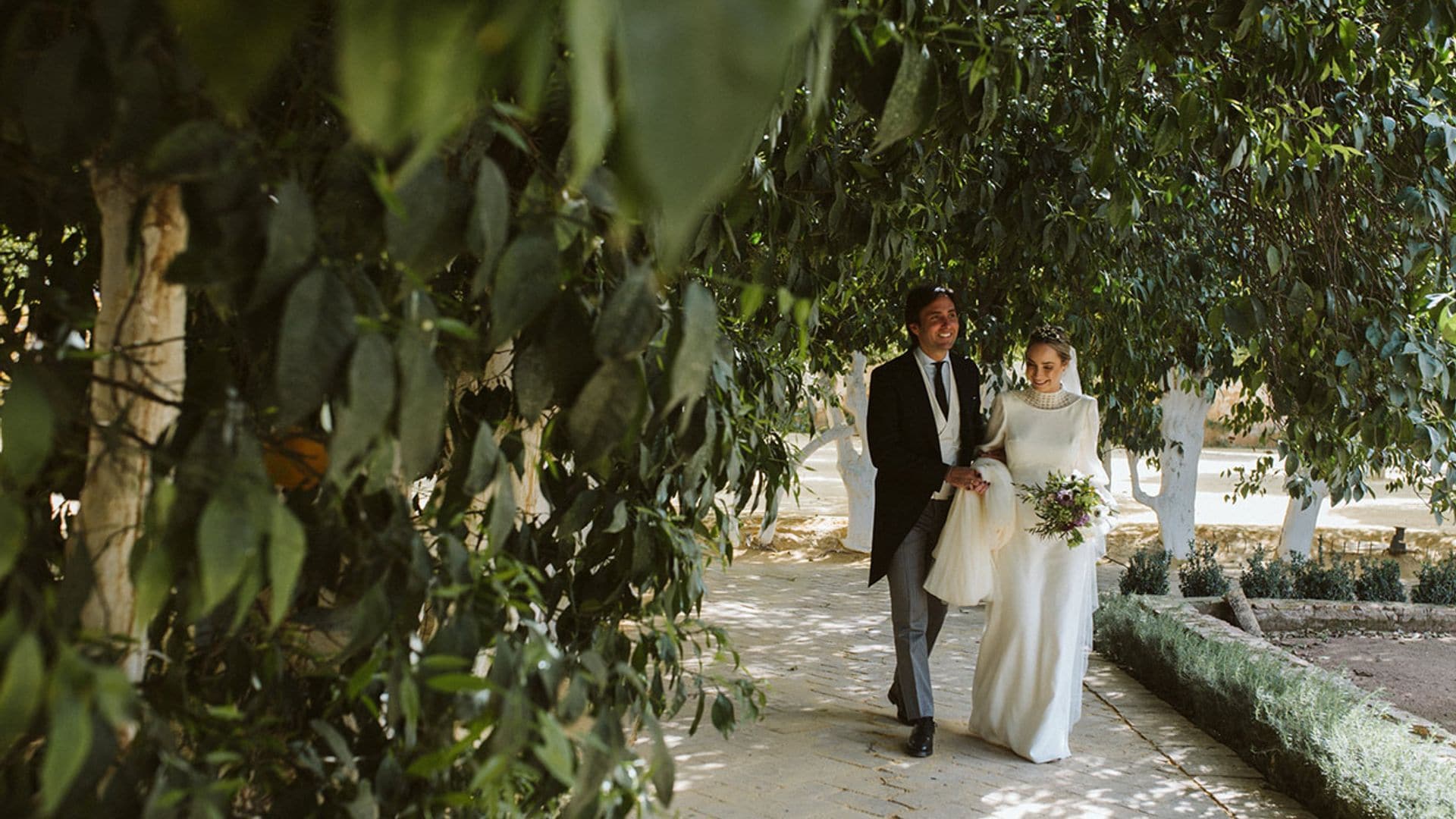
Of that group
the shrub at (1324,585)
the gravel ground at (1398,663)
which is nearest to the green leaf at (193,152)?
the gravel ground at (1398,663)

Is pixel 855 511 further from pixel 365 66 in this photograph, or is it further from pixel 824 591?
pixel 365 66

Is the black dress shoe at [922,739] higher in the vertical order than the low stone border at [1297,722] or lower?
lower

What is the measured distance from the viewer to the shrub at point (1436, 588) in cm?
1036

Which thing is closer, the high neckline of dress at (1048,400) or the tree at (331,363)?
the tree at (331,363)

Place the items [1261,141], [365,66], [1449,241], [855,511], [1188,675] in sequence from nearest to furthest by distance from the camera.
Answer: [365,66] < [1261,141] < [1449,241] < [1188,675] < [855,511]

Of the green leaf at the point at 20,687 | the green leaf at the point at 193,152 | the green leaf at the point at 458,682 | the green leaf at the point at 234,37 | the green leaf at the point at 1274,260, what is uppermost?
the green leaf at the point at 1274,260

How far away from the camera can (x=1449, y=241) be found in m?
4.05

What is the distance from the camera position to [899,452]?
5.27 metres

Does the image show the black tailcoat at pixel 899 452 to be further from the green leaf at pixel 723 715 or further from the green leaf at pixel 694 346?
the green leaf at pixel 694 346

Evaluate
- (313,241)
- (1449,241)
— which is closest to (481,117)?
(313,241)

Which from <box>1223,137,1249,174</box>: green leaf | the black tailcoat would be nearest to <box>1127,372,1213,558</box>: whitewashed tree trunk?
the black tailcoat

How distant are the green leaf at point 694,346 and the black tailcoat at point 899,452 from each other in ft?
14.2

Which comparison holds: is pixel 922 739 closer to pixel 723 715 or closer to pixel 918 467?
pixel 918 467

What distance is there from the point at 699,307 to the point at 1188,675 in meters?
6.00
